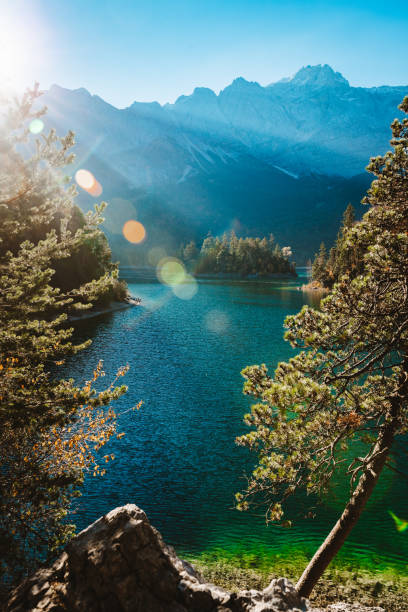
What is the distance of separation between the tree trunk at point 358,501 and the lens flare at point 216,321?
5188 cm

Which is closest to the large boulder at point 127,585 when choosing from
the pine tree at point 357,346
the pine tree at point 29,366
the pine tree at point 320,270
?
the pine tree at point 29,366

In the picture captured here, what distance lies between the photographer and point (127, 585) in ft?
26.3

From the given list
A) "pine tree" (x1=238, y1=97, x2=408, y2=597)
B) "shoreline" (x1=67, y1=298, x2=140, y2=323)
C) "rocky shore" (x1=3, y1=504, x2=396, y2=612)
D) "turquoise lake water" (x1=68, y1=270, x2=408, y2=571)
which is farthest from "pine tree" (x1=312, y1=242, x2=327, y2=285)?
"rocky shore" (x1=3, y1=504, x2=396, y2=612)

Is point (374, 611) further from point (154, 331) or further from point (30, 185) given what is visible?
point (154, 331)

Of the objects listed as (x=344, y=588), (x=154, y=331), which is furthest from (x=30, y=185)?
(x=154, y=331)

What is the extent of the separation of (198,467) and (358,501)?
13987 mm

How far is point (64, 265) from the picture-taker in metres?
73.2

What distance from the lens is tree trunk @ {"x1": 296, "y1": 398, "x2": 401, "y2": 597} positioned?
400 inches

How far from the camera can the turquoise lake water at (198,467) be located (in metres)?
16.6

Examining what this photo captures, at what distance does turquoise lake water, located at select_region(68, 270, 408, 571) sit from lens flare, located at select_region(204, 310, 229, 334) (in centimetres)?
1025

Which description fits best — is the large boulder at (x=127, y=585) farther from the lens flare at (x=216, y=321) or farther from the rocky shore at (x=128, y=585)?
the lens flare at (x=216, y=321)

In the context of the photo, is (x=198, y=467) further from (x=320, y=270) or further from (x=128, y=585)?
(x=320, y=270)

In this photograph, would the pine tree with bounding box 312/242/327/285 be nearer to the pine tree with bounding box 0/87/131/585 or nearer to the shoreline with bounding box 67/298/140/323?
the shoreline with bounding box 67/298/140/323

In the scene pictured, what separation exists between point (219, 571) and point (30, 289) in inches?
520
